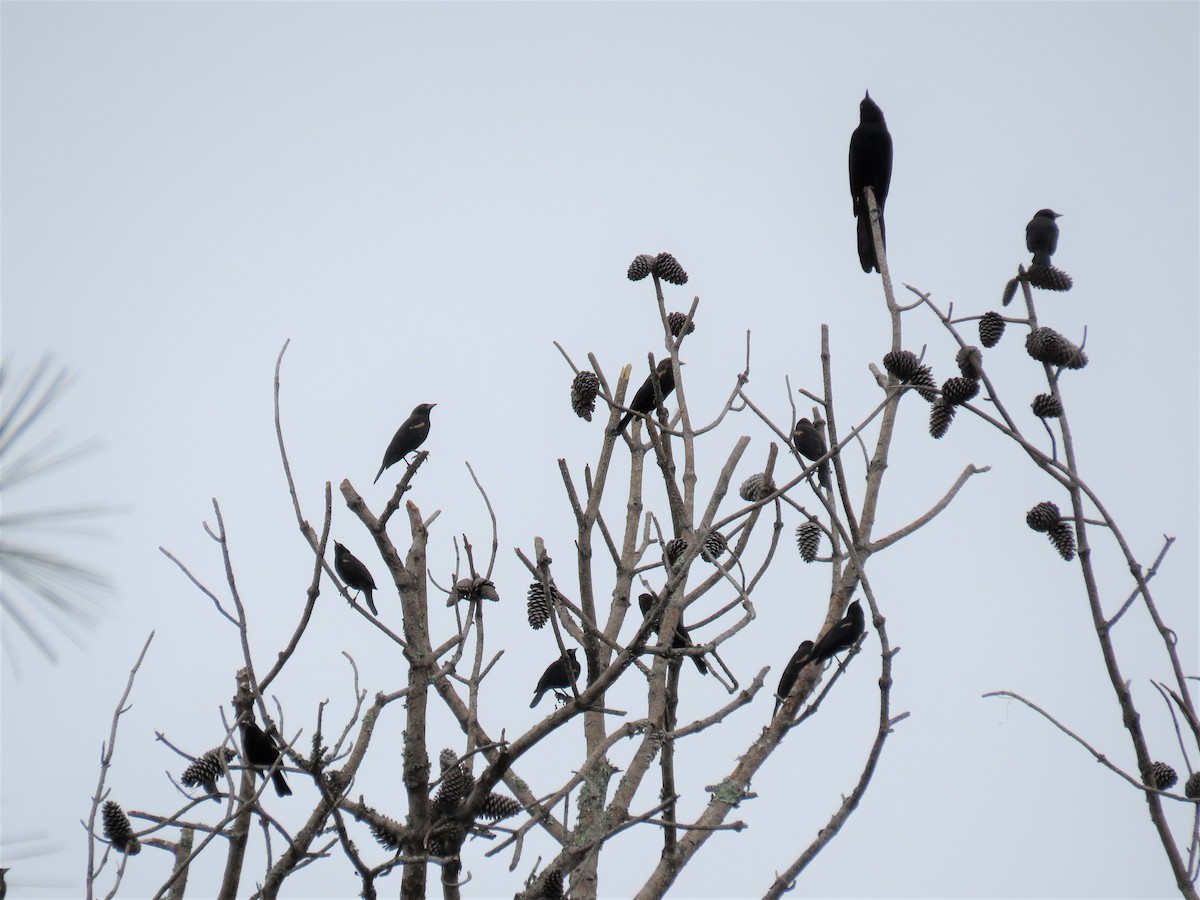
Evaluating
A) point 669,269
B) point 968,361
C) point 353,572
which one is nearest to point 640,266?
point 669,269

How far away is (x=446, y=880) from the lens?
111 inches

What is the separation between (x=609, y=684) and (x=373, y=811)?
80 centimetres

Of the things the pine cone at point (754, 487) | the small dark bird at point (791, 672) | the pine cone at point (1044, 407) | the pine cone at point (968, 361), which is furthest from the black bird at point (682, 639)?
the pine cone at point (1044, 407)

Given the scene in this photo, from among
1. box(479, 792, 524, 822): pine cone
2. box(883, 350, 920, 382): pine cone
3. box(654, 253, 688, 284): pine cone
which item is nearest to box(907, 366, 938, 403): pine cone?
box(883, 350, 920, 382): pine cone

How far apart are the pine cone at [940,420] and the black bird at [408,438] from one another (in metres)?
3.50

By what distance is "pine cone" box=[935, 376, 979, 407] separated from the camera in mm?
3184

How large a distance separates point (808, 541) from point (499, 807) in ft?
4.62

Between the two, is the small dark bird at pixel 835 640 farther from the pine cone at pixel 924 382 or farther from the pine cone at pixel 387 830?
the pine cone at pixel 387 830

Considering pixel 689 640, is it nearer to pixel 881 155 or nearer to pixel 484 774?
pixel 484 774

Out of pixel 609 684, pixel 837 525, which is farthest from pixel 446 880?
pixel 837 525

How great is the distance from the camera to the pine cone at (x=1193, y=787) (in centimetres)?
263

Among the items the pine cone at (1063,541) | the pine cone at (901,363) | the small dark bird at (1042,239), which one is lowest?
the pine cone at (1063,541)

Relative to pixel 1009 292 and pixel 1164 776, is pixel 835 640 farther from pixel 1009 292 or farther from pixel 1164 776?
pixel 1009 292

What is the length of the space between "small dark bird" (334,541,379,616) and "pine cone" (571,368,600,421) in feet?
6.60
